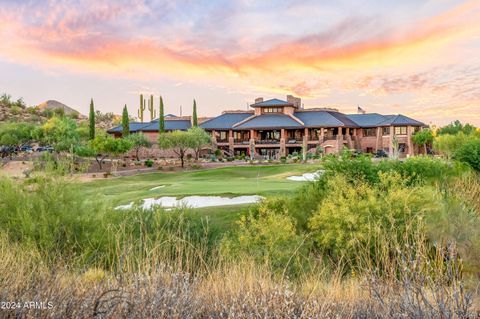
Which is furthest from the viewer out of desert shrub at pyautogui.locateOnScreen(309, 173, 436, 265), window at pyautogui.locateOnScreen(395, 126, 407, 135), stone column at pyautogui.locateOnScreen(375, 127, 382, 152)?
stone column at pyautogui.locateOnScreen(375, 127, 382, 152)

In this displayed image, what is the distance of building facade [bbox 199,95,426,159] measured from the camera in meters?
69.2

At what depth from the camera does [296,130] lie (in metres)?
73.2

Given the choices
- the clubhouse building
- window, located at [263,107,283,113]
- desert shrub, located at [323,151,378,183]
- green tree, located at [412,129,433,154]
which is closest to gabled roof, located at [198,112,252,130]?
the clubhouse building

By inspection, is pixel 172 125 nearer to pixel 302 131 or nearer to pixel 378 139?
pixel 302 131

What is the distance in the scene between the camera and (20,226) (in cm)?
1205

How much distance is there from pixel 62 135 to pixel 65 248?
60.9 m

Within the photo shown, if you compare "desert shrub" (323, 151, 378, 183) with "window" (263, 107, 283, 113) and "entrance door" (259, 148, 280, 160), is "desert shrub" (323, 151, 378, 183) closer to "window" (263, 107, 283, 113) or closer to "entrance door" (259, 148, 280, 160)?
"entrance door" (259, 148, 280, 160)

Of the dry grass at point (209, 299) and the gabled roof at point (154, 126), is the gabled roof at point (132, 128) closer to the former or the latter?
the gabled roof at point (154, 126)

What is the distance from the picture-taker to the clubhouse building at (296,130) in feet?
228

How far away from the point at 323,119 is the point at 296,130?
15.8 ft

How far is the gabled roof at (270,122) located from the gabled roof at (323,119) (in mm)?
2261

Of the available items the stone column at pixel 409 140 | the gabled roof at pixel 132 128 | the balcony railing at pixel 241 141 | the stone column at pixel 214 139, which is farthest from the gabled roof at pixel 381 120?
the gabled roof at pixel 132 128

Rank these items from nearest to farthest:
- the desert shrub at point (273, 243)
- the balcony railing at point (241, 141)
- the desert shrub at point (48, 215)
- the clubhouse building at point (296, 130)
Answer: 1. the desert shrub at point (48, 215)
2. the desert shrub at point (273, 243)
3. the clubhouse building at point (296, 130)
4. the balcony railing at point (241, 141)

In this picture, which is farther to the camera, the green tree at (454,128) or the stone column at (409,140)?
the green tree at (454,128)
